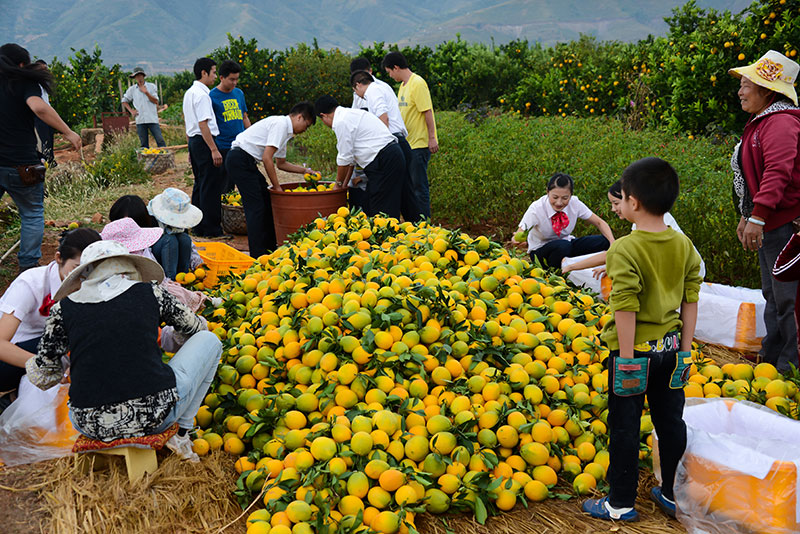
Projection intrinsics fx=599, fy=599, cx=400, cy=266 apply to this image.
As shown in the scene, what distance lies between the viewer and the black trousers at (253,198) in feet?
18.7

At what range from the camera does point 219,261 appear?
5.00 metres

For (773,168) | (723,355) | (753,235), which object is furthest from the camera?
(723,355)

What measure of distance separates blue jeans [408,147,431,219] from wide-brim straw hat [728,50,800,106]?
3498 millimetres

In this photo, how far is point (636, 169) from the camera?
2.23m

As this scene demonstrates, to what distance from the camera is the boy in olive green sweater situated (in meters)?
2.21

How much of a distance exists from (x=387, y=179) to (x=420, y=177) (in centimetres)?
102

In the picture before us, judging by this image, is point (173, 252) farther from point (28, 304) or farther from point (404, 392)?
point (404, 392)

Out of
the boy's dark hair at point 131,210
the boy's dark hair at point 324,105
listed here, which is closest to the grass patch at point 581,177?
the boy's dark hair at point 324,105

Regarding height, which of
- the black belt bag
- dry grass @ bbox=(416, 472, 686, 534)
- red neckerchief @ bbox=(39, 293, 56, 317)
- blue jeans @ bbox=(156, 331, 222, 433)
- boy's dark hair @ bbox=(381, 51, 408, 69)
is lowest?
dry grass @ bbox=(416, 472, 686, 534)

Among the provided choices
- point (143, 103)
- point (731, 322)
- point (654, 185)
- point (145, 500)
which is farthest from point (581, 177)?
point (143, 103)

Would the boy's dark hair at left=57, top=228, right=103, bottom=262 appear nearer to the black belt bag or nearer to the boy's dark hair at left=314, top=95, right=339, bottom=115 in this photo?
the black belt bag

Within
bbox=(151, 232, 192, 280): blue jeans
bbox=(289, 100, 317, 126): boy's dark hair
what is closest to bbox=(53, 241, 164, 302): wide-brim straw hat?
bbox=(151, 232, 192, 280): blue jeans

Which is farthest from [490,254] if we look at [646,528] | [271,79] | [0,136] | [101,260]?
[271,79]

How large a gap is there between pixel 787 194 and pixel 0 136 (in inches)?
212
